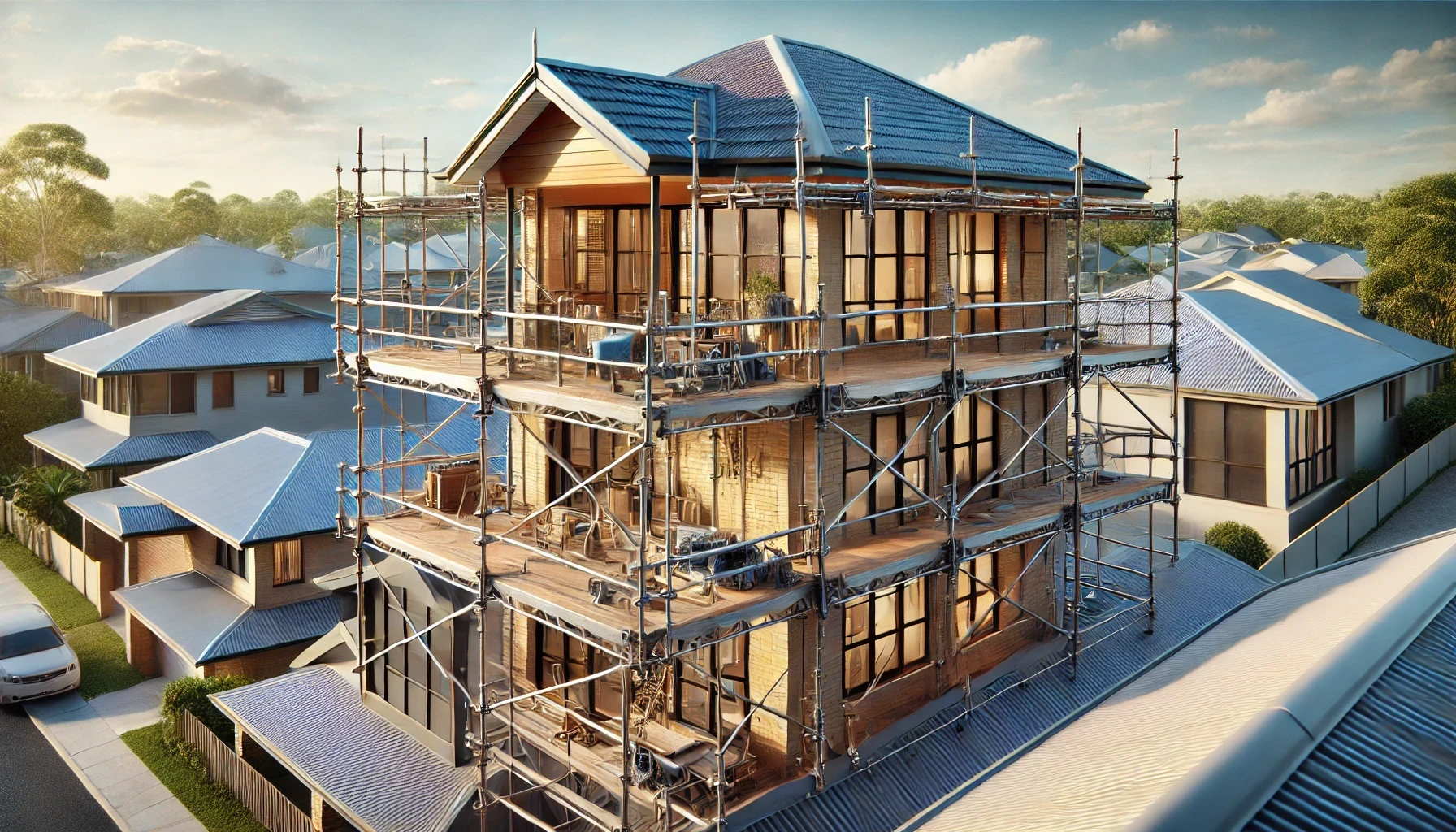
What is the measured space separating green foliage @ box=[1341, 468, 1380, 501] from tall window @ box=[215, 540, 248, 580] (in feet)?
96.7

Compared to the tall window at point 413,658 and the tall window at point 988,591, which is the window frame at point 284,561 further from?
the tall window at point 988,591

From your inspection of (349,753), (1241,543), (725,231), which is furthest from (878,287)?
(1241,543)

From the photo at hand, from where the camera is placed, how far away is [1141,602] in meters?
21.3

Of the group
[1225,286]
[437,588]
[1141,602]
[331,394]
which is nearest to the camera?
[437,588]

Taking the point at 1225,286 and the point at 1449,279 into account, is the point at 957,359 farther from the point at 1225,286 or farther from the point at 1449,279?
the point at 1449,279

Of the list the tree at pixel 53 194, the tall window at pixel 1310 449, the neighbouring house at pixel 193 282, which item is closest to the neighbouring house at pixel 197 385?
the neighbouring house at pixel 193 282

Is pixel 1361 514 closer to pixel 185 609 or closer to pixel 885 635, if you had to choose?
pixel 885 635

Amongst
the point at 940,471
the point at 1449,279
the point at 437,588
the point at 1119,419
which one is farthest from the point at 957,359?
the point at 1449,279

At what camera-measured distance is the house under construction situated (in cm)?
1439

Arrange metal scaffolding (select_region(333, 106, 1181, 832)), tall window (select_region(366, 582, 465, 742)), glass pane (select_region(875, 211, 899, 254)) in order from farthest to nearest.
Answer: tall window (select_region(366, 582, 465, 742)) < glass pane (select_region(875, 211, 899, 254)) < metal scaffolding (select_region(333, 106, 1181, 832))

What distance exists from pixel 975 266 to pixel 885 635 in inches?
244

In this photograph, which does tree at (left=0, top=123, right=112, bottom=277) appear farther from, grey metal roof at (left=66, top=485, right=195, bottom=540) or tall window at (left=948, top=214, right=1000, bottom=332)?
tall window at (left=948, top=214, right=1000, bottom=332)

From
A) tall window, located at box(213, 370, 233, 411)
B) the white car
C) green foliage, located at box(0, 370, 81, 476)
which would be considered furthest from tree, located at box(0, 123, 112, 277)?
the white car

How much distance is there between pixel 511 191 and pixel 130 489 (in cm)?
2180
